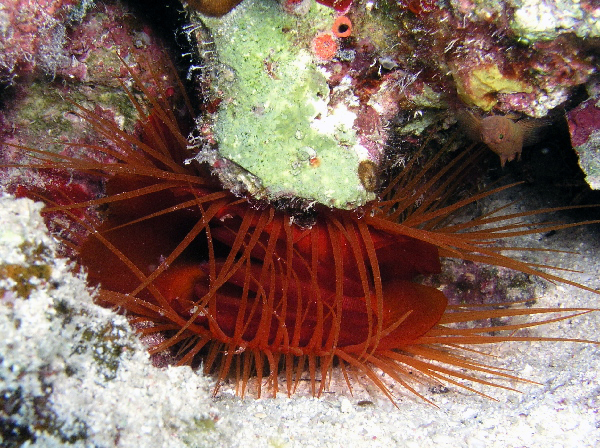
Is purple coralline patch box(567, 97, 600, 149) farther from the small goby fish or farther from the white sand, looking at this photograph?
the white sand

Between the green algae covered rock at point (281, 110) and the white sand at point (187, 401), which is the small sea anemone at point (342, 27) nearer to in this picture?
the green algae covered rock at point (281, 110)

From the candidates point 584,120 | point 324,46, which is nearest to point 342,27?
point 324,46

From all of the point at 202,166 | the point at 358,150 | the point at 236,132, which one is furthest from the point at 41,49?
the point at 358,150

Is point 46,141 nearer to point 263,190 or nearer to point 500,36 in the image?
point 263,190

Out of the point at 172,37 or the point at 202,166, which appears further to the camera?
the point at 172,37

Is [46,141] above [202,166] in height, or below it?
above

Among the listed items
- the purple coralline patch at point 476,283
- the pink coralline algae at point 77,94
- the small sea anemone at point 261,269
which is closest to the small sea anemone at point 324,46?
the small sea anemone at point 261,269

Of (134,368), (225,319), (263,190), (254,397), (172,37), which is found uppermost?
(172,37)
